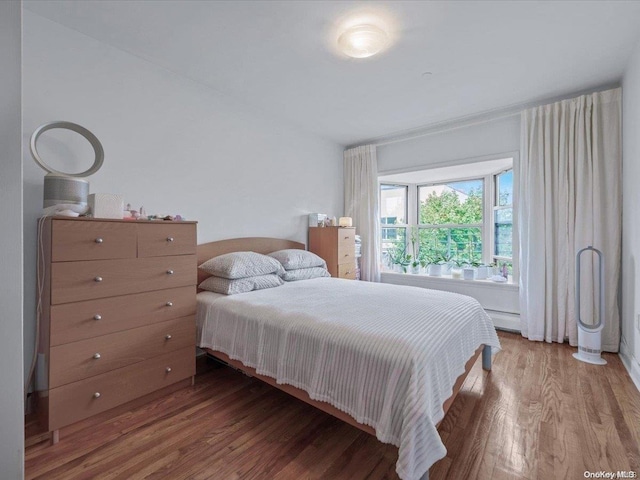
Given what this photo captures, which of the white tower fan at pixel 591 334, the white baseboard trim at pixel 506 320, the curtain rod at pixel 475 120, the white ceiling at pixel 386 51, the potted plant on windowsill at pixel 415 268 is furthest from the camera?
the potted plant on windowsill at pixel 415 268

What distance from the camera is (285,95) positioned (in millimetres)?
2957

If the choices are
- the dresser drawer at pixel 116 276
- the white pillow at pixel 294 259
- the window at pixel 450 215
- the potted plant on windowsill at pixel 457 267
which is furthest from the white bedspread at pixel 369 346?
the window at pixel 450 215

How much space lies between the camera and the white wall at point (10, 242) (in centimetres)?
88

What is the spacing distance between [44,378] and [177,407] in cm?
72

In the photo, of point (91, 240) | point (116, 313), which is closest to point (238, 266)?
point (116, 313)

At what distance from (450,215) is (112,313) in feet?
13.7

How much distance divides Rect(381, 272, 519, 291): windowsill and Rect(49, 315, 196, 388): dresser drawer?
292cm

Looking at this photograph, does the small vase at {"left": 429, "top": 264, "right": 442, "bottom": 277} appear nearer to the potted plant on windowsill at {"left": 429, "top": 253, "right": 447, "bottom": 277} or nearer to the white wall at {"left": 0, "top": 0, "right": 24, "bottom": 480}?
the potted plant on windowsill at {"left": 429, "top": 253, "right": 447, "bottom": 277}

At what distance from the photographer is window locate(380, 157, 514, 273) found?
3783mm

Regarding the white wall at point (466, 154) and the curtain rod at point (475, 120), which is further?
the white wall at point (466, 154)

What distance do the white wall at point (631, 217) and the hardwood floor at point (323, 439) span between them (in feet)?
1.40

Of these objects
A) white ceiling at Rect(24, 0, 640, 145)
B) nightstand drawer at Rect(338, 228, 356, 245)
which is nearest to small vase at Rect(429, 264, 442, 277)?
nightstand drawer at Rect(338, 228, 356, 245)

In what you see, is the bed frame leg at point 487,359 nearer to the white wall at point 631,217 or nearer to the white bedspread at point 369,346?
the white bedspread at point 369,346

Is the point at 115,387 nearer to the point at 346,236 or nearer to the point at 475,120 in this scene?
the point at 346,236
